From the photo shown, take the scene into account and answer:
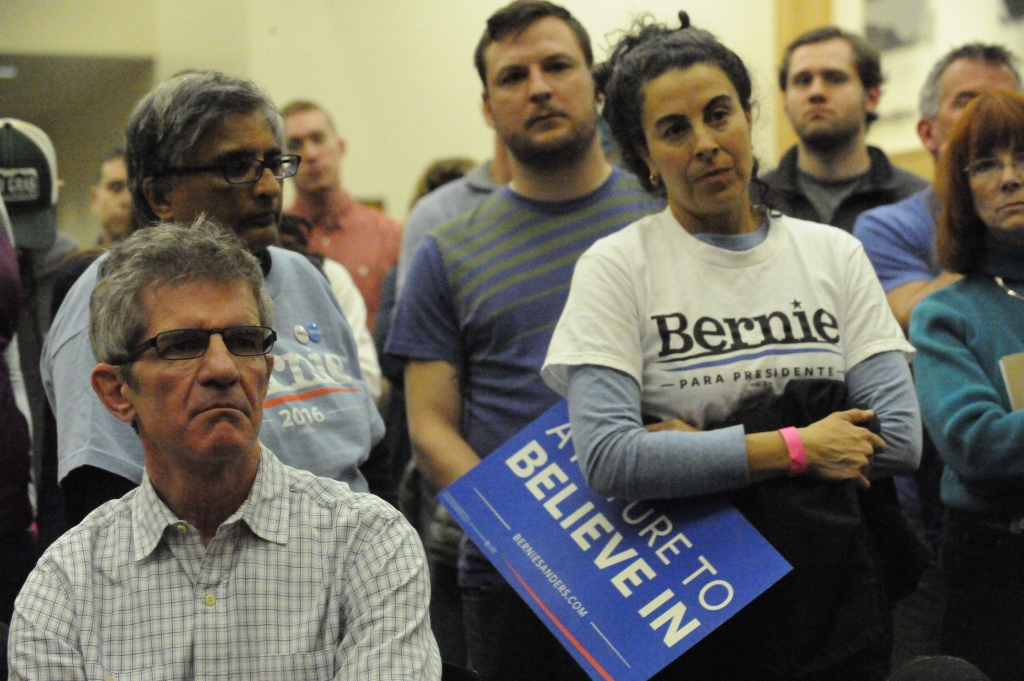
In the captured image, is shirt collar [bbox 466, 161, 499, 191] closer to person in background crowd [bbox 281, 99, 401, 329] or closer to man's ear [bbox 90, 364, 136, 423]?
person in background crowd [bbox 281, 99, 401, 329]

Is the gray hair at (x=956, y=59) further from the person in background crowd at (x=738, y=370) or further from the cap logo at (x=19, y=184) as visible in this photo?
the cap logo at (x=19, y=184)

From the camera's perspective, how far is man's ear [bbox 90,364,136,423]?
5.03 ft

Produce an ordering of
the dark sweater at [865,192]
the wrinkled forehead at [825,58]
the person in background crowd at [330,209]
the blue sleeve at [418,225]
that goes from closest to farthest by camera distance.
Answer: the dark sweater at [865,192] → the blue sleeve at [418,225] → the wrinkled forehead at [825,58] → the person in background crowd at [330,209]

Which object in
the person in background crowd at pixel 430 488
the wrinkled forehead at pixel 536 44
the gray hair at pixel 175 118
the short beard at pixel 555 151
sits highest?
the wrinkled forehead at pixel 536 44

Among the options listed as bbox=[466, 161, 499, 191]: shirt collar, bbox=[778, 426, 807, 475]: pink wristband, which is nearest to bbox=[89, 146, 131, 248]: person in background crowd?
bbox=[466, 161, 499, 191]: shirt collar

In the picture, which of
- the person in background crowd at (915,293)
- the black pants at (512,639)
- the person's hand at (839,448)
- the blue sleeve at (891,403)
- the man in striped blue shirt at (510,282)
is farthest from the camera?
the person in background crowd at (915,293)

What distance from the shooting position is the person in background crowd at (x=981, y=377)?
1967mm

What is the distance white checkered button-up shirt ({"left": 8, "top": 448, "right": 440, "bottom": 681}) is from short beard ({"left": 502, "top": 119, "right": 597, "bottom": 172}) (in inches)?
41.4

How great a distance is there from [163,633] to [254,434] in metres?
0.29

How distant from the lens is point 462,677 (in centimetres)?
165

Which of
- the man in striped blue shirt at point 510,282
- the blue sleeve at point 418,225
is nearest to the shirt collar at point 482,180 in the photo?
the blue sleeve at point 418,225

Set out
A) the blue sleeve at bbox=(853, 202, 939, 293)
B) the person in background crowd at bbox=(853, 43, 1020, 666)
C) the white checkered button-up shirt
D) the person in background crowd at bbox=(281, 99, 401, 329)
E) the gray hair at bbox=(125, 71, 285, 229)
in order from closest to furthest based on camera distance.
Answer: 1. the white checkered button-up shirt
2. the gray hair at bbox=(125, 71, 285, 229)
3. the person in background crowd at bbox=(853, 43, 1020, 666)
4. the blue sleeve at bbox=(853, 202, 939, 293)
5. the person in background crowd at bbox=(281, 99, 401, 329)

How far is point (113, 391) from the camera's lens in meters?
1.54

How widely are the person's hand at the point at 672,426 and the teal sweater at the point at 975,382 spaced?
57 centimetres
